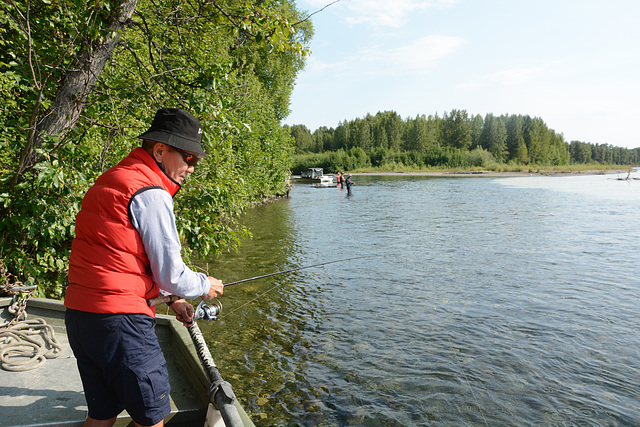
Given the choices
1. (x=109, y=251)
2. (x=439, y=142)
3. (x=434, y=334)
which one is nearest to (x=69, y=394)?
(x=109, y=251)

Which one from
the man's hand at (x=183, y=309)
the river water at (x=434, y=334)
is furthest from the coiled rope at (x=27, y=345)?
the river water at (x=434, y=334)

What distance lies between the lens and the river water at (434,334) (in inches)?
252

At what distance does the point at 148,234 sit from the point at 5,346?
3.07 meters

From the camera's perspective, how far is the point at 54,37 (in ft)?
21.1

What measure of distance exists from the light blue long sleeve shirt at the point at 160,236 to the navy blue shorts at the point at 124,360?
0.26 m

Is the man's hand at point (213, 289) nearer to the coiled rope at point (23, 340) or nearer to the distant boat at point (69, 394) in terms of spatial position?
the distant boat at point (69, 394)

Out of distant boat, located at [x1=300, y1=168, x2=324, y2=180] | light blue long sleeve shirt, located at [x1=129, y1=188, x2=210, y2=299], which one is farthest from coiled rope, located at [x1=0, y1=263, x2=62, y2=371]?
distant boat, located at [x1=300, y1=168, x2=324, y2=180]

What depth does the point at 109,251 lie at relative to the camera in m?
2.61

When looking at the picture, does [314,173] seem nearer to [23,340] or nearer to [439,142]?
[23,340]

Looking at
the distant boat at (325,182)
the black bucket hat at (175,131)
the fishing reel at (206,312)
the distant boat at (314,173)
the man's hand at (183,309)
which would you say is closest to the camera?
the black bucket hat at (175,131)

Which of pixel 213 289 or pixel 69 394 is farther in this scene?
pixel 69 394

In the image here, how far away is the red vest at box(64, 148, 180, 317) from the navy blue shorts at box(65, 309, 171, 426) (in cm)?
8

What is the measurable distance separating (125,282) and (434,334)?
283 inches

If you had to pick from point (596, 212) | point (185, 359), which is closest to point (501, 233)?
point (596, 212)
